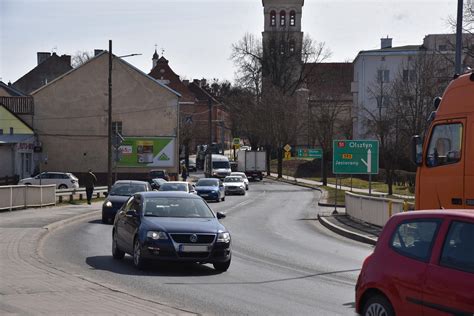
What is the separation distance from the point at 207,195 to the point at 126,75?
2739 centimetres

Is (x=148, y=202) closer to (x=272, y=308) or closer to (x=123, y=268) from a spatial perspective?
(x=123, y=268)

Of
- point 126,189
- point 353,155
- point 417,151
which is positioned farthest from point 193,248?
point 353,155

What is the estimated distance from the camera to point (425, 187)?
1344cm

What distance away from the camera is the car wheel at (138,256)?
47.3 feet

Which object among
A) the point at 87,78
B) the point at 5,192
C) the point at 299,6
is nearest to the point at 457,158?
the point at 5,192

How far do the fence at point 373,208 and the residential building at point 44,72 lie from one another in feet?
270

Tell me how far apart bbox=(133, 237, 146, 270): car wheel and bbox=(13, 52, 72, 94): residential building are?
94431mm

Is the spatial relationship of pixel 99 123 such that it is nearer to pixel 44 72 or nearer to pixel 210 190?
pixel 210 190

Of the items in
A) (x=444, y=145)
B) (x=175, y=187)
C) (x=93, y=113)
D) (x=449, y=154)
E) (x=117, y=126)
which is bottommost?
(x=175, y=187)

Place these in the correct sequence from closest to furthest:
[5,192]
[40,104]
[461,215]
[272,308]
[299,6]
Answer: [461,215] < [272,308] < [5,192] < [40,104] < [299,6]

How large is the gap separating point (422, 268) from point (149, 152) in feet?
202

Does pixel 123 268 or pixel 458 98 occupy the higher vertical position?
pixel 458 98

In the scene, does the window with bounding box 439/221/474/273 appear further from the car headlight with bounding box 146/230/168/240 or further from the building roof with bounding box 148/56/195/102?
the building roof with bounding box 148/56/195/102

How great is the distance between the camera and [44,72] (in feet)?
355
